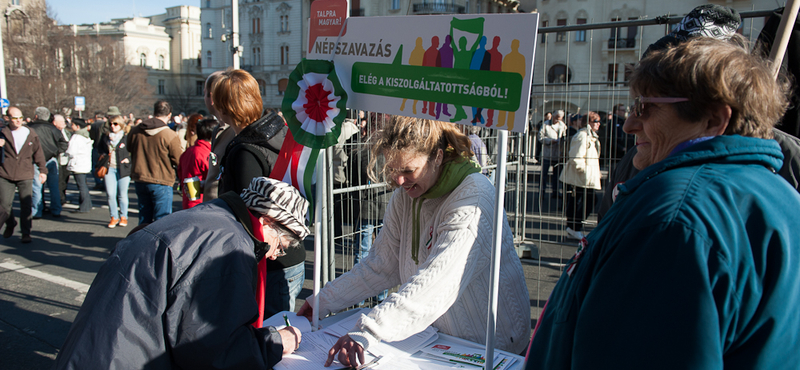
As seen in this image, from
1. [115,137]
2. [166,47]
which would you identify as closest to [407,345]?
[115,137]

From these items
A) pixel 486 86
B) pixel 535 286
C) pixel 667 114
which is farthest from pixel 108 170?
pixel 667 114

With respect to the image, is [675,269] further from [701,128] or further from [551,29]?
[551,29]

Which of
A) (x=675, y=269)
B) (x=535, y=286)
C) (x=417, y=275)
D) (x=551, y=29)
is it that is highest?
(x=551, y=29)

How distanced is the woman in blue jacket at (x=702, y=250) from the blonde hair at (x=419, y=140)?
986 millimetres

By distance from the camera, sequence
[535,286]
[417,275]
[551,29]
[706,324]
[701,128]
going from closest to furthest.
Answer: [706,324]
[701,128]
[417,275]
[551,29]
[535,286]

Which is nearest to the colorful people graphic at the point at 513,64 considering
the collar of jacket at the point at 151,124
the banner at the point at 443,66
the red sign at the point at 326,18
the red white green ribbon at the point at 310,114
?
the banner at the point at 443,66

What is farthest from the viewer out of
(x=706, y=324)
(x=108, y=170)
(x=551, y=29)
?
(x=108, y=170)

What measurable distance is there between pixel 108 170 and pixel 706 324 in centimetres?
827

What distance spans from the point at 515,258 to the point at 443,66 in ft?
2.66

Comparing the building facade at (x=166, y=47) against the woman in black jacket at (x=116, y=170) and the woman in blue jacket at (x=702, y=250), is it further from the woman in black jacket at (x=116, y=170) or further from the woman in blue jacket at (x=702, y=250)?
the woman in blue jacket at (x=702, y=250)

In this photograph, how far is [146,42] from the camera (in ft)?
212

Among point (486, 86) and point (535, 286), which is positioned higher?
point (486, 86)

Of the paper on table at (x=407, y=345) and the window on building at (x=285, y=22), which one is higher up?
the window on building at (x=285, y=22)

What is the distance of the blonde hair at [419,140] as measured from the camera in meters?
1.90
